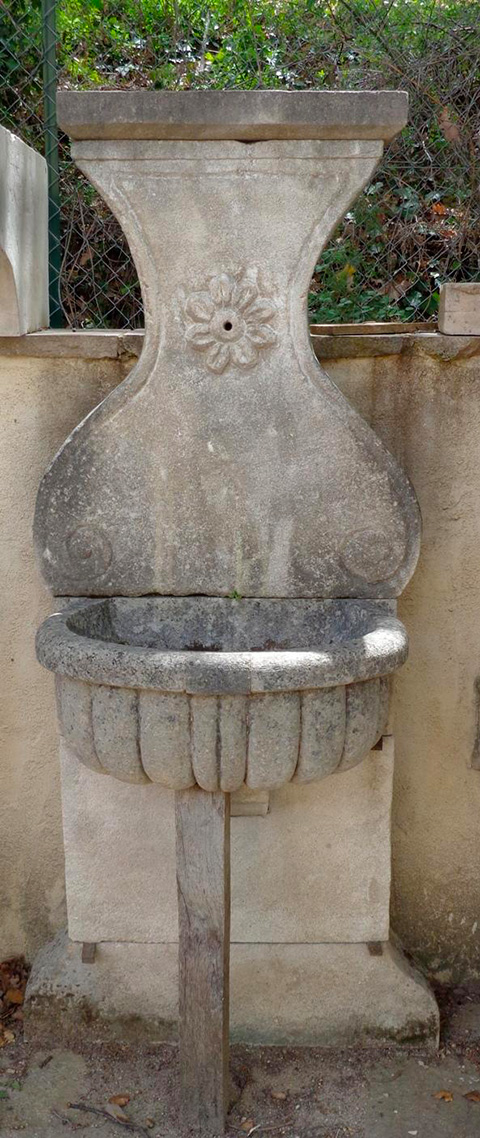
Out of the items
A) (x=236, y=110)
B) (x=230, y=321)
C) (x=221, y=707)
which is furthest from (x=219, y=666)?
(x=236, y=110)

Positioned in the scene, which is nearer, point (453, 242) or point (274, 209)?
point (274, 209)

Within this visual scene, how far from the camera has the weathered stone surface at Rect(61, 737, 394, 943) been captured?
2980 millimetres

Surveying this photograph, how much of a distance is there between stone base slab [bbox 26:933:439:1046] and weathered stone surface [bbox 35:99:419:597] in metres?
1.02

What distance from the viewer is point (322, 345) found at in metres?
2.90

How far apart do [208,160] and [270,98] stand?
0.20 meters

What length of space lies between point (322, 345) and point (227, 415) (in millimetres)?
353

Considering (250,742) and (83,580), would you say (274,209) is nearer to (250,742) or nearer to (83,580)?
(83,580)

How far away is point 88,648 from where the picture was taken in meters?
2.32

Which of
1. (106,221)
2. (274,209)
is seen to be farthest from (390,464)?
(106,221)

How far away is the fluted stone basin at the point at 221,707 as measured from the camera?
224 cm

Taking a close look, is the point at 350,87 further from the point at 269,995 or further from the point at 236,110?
the point at 269,995

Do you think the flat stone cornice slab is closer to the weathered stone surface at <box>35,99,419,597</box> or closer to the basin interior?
the weathered stone surface at <box>35,99,419,597</box>

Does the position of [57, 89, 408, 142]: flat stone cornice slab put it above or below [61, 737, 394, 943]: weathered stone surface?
above

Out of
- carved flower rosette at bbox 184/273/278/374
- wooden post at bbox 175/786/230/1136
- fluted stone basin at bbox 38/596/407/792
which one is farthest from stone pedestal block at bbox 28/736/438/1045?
carved flower rosette at bbox 184/273/278/374
